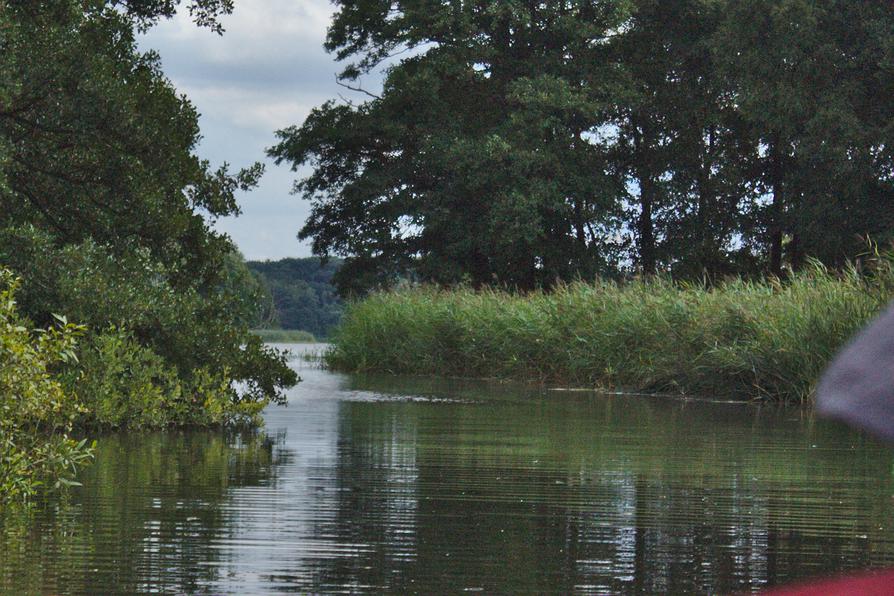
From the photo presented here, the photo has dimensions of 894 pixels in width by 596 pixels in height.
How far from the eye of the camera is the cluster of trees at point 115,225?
1088cm

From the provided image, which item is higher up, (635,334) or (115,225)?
(115,225)

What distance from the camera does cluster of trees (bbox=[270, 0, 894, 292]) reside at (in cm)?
3775

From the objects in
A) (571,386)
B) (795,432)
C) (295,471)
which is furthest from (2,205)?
(571,386)

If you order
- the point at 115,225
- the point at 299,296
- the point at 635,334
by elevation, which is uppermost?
the point at 299,296

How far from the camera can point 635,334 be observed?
20594mm

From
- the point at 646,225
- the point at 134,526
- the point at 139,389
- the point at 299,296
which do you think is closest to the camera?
the point at 134,526

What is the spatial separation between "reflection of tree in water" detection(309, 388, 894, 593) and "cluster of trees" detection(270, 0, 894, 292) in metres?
25.1

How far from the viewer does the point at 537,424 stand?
42.7ft

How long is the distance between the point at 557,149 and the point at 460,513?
33.3 m

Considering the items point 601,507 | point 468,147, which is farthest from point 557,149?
point 601,507

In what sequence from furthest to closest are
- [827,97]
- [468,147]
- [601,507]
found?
[468,147], [827,97], [601,507]

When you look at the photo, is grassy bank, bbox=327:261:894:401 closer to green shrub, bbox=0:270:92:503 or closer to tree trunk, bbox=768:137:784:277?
green shrub, bbox=0:270:92:503

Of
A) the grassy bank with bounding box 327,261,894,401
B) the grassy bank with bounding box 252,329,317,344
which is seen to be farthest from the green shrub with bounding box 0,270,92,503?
the grassy bank with bounding box 252,329,317,344

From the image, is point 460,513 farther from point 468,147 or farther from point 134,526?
point 468,147
